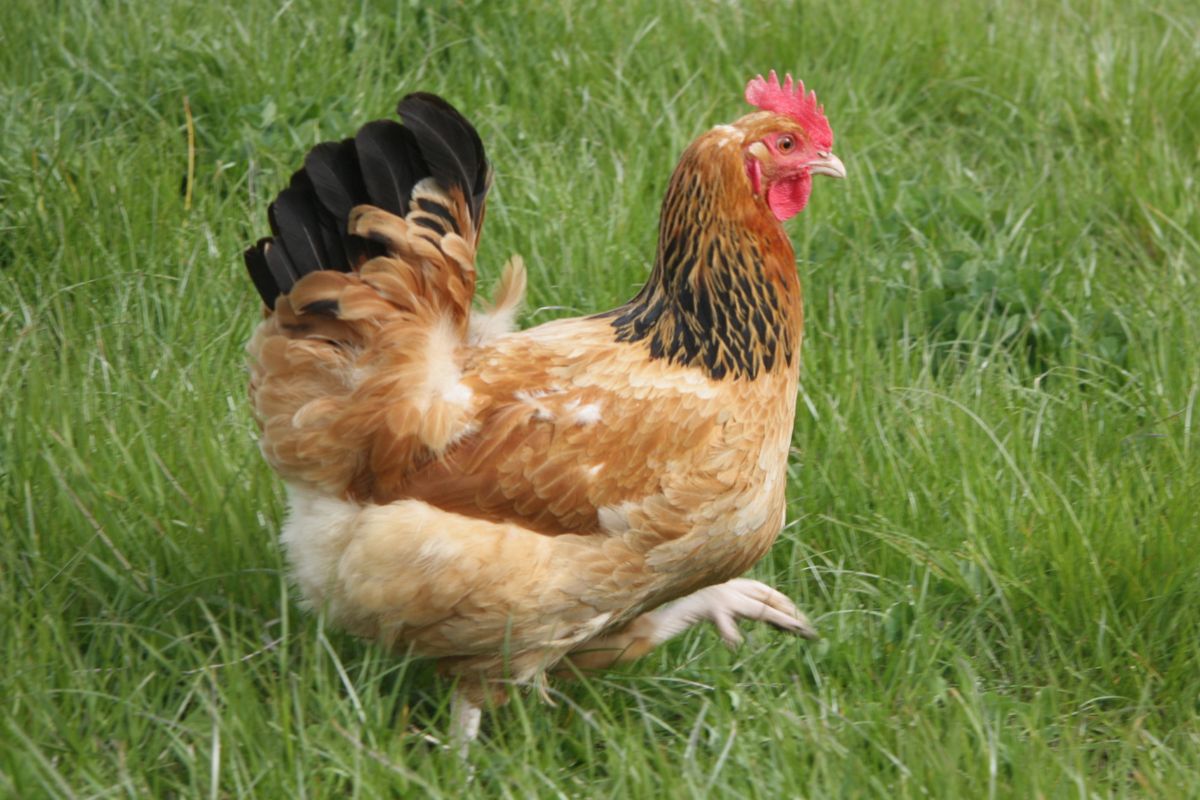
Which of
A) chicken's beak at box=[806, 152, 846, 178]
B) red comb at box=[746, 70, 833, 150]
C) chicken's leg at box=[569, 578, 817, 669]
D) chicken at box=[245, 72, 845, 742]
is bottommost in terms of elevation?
chicken's leg at box=[569, 578, 817, 669]

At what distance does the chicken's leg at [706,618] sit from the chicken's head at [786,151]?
961 mm

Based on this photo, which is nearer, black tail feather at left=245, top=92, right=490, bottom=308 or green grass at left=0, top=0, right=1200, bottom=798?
green grass at left=0, top=0, right=1200, bottom=798

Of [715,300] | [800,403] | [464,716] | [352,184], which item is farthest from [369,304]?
[800,403]

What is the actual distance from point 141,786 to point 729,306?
167 centimetres

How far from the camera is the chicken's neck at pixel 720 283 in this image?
345 centimetres

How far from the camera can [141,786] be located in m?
3.01

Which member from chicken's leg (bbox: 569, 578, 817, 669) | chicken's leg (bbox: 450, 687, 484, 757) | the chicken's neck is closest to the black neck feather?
the chicken's neck

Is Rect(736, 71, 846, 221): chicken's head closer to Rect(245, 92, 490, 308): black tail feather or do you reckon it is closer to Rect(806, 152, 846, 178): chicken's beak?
Rect(806, 152, 846, 178): chicken's beak

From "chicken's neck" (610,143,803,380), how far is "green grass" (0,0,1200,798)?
77 cm

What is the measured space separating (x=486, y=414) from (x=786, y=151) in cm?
96

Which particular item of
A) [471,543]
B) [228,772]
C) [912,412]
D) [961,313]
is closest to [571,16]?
[961,313]

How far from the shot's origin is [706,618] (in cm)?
374

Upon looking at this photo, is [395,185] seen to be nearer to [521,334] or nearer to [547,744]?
[521,334]

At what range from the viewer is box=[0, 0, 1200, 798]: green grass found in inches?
125
